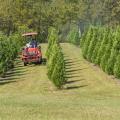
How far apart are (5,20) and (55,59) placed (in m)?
55.9

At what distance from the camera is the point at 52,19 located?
290 ft

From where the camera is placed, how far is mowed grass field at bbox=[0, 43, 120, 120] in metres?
14.0

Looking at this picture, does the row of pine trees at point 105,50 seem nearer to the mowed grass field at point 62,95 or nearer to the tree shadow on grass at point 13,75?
the mowed grass field at point 62,95

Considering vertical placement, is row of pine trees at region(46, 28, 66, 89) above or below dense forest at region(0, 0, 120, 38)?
above

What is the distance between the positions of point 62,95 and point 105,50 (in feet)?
38.3

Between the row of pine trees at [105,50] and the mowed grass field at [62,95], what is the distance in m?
0.62

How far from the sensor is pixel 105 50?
33.7 metres

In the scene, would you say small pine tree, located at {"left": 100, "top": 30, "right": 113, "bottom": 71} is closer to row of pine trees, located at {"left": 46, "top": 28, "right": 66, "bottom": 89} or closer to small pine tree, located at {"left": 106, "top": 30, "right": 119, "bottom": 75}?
small pine tree, located at {"left": 106, "top": 30, "right": 119, "bottom": 75}

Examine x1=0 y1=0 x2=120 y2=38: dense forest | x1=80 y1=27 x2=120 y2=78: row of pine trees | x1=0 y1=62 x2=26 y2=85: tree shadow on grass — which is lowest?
x1=0 y1=0 x2=120 y2=38: dense forest

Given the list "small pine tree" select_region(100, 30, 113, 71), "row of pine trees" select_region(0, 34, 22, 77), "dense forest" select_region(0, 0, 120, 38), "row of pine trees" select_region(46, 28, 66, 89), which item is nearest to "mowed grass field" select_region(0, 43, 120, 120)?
"row of pine trees" select_region(46, 28, 66, 89)

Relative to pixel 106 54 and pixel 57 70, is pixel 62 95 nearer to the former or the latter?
pixel 57 70

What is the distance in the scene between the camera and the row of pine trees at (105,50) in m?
30.9

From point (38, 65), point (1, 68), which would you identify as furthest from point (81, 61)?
point (1, 68)

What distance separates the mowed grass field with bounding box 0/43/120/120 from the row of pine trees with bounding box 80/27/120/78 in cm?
62
